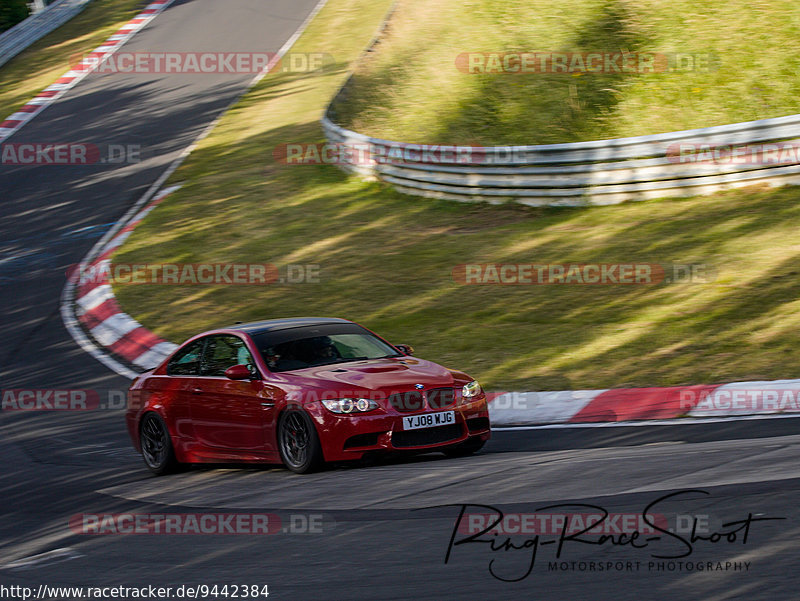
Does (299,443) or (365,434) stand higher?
(365,434)

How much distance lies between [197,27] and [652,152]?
22778mm

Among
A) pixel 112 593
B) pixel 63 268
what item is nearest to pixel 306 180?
pixel 63 268

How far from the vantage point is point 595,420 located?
9.55 metres

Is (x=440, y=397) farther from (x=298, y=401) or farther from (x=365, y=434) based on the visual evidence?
(x=298, y=401)

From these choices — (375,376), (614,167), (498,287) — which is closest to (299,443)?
(375,376)

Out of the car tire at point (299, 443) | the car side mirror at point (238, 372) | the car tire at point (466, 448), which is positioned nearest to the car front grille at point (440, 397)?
the car tire at point (466, 448)

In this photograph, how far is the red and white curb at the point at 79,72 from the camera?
2881cm

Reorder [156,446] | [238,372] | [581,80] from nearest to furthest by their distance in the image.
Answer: [238,372]
[156,446]
[581,80]

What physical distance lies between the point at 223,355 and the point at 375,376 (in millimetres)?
1689

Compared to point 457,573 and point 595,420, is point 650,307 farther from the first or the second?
point 457,573

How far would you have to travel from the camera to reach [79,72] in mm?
32250

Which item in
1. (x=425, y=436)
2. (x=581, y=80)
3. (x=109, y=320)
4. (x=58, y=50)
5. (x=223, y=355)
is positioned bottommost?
(x=109, y=320)

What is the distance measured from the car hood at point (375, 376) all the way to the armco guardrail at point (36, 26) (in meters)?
29.7

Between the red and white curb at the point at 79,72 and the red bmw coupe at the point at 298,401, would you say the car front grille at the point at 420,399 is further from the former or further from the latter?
the red and white curb at the point at 79,72
